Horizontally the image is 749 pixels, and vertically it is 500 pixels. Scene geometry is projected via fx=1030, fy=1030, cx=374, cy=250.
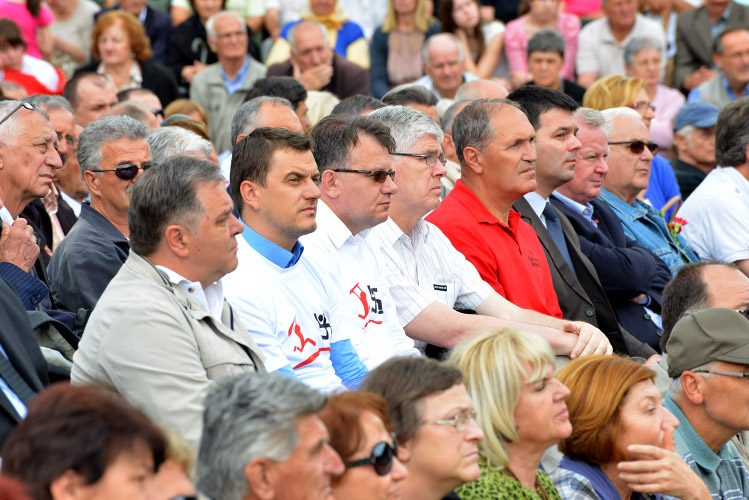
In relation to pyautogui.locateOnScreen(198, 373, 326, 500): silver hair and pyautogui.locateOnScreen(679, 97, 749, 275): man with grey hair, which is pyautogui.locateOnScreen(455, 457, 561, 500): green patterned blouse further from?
pyautogui.locateOnScreen(679, 97, 749, 275): man with grey hair

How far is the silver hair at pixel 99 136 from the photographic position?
17.2 feet

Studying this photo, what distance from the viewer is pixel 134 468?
94.6 inches

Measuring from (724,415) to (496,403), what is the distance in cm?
139

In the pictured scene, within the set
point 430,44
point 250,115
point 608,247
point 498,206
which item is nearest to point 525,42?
point 430,44

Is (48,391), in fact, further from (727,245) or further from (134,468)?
(727,245)

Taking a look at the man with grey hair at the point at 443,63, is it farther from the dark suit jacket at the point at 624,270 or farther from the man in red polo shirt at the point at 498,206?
the man in red polo shirt at the point at 498,206

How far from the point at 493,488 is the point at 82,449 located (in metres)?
1.63

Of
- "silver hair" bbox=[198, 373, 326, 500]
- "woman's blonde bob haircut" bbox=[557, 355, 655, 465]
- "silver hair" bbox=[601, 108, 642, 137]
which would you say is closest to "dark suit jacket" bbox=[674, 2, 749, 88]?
"silver hair" bbox=[601, 108, 642, 137]

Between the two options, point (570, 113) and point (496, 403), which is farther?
point (570, 113)

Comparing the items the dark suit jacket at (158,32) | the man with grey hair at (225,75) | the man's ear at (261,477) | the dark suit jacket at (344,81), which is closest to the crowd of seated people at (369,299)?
the man's ear at (261,477)

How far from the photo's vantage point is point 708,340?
4586 mm

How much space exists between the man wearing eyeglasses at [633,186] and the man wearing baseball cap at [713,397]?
2.42 meters

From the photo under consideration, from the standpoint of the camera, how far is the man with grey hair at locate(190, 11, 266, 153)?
9.18 metres

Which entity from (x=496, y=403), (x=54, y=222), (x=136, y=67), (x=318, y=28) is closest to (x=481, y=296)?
(x=496, y=403)
